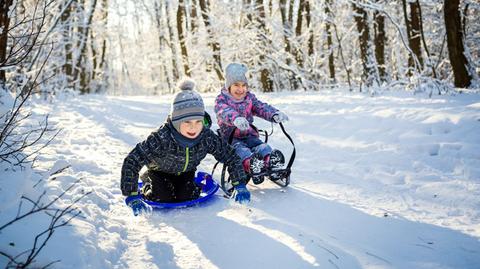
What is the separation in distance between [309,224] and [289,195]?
0.74 metres

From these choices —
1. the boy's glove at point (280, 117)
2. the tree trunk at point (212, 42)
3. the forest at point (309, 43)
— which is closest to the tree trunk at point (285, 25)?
the forest at point (309, 43)

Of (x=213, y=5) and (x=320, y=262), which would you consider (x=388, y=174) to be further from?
(x=213, y=5)

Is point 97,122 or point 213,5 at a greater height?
point 213,5

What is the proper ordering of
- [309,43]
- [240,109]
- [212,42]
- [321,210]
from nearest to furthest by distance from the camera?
[321,210], [240,109], [212,42], [309,43]

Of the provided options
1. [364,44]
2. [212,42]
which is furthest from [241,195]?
[212,42]

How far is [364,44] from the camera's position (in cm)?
1030

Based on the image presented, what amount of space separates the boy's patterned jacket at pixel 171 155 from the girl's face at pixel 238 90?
97 cm

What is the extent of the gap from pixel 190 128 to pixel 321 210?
4.25ft

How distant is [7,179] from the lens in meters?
2.74

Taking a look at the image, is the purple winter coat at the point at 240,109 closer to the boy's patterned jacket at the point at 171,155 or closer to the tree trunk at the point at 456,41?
the boy's patterned jacket at the point at 171,155

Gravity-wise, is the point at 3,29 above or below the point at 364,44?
below

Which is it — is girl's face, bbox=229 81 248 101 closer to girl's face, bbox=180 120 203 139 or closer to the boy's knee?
the boy's knee

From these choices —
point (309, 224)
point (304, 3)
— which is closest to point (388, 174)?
point (309, 224)

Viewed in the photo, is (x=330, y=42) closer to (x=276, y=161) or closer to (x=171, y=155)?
(x=276, y=161)
